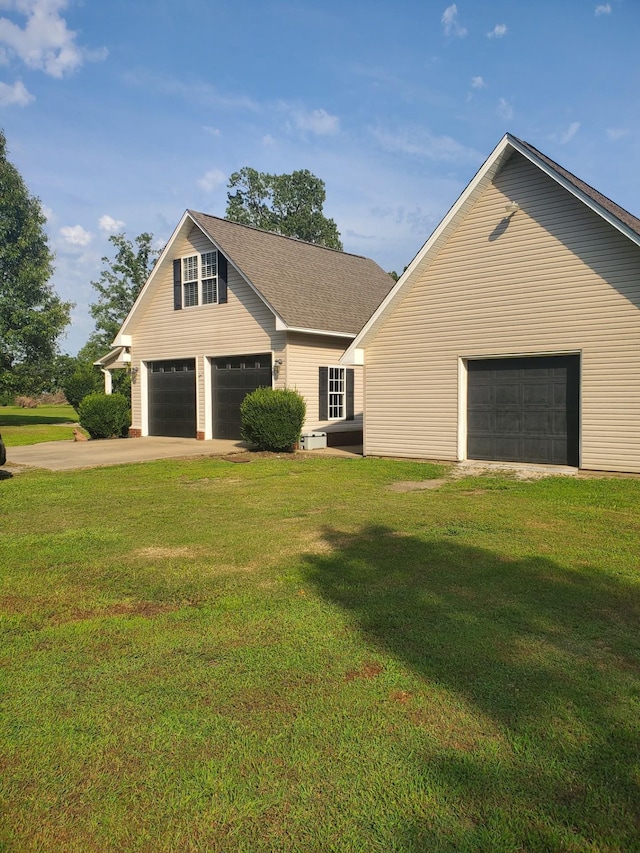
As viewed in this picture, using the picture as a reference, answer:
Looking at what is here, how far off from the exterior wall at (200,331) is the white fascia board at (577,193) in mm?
8331

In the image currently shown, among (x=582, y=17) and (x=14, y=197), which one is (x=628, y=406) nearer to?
(x=582, y=17)

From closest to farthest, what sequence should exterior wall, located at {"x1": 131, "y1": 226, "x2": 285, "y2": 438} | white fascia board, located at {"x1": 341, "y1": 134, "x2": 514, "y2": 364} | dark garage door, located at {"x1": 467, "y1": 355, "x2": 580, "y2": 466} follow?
dark garage door, located at {"x1": 467, "y1": 355, "x2": 580, "y2": 466}, white fascia board, located at {"x1": 341, "y1": 134, "x2": 514, "y2": 364}, exterior wall, located at {"x1": 131, "y1": 226, "x2": 285, "y2": 438}

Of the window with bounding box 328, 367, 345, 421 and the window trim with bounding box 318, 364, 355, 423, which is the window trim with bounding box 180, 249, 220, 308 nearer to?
the window trim with bounding box 318, 364, 355, 423

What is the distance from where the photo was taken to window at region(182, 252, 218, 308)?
20122 millimetres

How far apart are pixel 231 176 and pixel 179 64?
46.9 meters

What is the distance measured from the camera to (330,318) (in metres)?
19.3

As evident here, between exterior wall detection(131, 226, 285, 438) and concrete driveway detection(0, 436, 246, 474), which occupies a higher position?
exterior wall detection(131, 226, 285, 438)

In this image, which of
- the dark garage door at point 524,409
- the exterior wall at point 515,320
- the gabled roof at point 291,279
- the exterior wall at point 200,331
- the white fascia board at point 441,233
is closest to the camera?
the exterior wall at point 515,320

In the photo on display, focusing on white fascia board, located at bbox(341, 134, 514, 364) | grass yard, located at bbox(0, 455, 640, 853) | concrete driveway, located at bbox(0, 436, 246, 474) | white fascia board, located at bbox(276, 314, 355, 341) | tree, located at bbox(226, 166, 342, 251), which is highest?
tree, located at bbox(226, 166, 342, 251)

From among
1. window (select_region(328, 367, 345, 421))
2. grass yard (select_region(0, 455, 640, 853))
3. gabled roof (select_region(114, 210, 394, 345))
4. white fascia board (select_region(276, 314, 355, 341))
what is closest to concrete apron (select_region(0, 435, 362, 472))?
window (select_region(328, 367, 345, 421))

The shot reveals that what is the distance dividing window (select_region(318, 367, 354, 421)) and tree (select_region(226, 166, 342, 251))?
1681 inches

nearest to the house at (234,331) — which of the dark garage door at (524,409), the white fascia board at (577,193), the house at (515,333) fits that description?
the house at (515,333)

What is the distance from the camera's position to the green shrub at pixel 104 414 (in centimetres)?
2144

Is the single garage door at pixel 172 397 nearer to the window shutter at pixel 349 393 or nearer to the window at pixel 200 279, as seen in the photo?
the window at pixel 200 279
